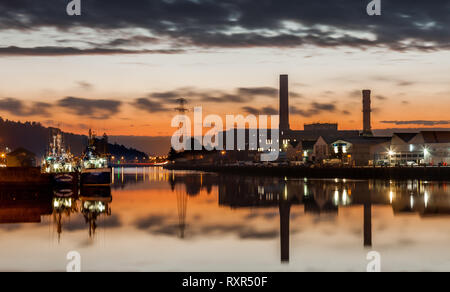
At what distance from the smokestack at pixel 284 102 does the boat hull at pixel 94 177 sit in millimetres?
85847

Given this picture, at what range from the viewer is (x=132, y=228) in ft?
90.2

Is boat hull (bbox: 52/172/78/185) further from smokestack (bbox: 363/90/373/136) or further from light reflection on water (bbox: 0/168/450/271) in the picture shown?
smokestack (bbox: 363/90/373/136)

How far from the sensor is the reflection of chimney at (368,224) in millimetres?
22094

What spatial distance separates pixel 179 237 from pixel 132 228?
4678mm

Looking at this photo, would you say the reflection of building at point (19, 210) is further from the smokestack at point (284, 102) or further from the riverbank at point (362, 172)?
the smokestack at point (284, 102)

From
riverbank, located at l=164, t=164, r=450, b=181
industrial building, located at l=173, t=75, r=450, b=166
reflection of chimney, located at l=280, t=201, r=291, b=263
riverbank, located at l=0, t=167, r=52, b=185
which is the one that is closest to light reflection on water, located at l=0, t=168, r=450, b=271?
reflection of chimney, located at l=280, t=201, r=291, b=263

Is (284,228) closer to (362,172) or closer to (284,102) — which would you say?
(362,172)

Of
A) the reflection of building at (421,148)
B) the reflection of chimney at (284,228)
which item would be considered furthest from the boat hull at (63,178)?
the reflection of building at (421,148)

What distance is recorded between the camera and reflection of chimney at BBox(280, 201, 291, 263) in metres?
19.0

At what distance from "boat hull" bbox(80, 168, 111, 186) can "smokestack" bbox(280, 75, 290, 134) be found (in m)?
85.8

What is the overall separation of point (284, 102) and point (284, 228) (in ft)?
405

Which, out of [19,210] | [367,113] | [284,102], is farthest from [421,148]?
[19,210]
